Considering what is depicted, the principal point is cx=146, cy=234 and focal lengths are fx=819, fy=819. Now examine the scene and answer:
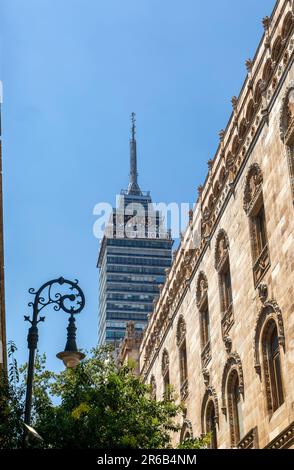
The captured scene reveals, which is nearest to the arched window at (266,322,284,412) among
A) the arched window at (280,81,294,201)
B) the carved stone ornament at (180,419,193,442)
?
the arched window at (280,81,294,201)

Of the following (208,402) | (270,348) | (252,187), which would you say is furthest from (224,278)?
(270,348)

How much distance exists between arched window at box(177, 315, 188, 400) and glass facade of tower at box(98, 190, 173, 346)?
344 feet

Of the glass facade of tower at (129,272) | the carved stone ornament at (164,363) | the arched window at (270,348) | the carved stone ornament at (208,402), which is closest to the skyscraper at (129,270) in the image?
the glass facade of tower at (129,272)

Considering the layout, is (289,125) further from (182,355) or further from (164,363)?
(164,363)

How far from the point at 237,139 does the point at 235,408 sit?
940 cm

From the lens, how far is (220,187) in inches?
1231

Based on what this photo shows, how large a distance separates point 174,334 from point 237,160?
38.0 feet

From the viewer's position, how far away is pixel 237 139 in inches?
1148

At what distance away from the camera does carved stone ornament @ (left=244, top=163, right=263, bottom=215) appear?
26.3m

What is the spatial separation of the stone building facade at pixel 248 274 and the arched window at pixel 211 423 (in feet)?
0.14

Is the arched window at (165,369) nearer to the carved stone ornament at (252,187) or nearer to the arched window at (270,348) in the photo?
the carved stone ornament at (252,187)

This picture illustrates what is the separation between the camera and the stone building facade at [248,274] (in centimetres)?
2345

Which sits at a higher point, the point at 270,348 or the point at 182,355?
the point at 182,355
